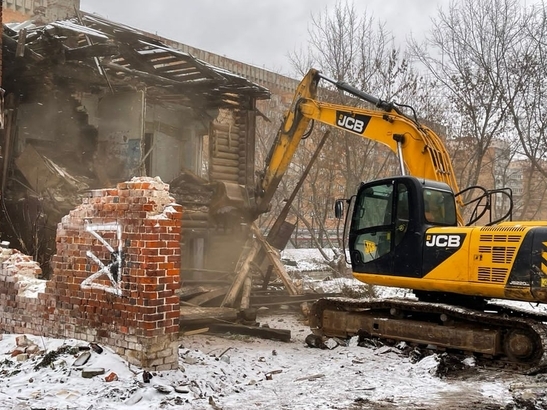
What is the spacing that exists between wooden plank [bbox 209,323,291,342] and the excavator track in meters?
0.86

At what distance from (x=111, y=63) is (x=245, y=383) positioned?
8447 millimetres

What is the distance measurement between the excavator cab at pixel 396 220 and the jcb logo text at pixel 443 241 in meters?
0.12

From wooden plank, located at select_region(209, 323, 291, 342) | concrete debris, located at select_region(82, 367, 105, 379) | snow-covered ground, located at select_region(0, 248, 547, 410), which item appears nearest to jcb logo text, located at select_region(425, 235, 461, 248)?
snow-covered ground, located at select_region(0, 248, 547, 410)

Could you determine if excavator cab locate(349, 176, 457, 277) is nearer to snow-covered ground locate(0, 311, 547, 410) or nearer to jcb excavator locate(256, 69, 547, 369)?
jcb excavator locate(256, 69, 547, 369)

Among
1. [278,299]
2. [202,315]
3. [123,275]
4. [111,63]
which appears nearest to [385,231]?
[202,315]

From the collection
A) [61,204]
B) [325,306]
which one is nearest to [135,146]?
[61,204]

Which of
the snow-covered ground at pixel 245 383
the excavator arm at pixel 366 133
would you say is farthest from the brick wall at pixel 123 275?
the excavator arm at pixel 366 133

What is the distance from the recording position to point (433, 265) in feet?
26.2

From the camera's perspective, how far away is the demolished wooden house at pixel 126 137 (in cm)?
1059

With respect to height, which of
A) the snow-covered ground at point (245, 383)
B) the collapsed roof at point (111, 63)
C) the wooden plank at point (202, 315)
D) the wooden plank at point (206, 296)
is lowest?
the snow-covered ground at point (245, 383)

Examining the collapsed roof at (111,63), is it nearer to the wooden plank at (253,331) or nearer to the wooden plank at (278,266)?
the wooden plank at (278,266)

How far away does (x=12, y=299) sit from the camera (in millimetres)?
6875

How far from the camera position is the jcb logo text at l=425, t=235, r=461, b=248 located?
25.5 ft

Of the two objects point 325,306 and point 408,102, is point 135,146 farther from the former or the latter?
point 408,102
